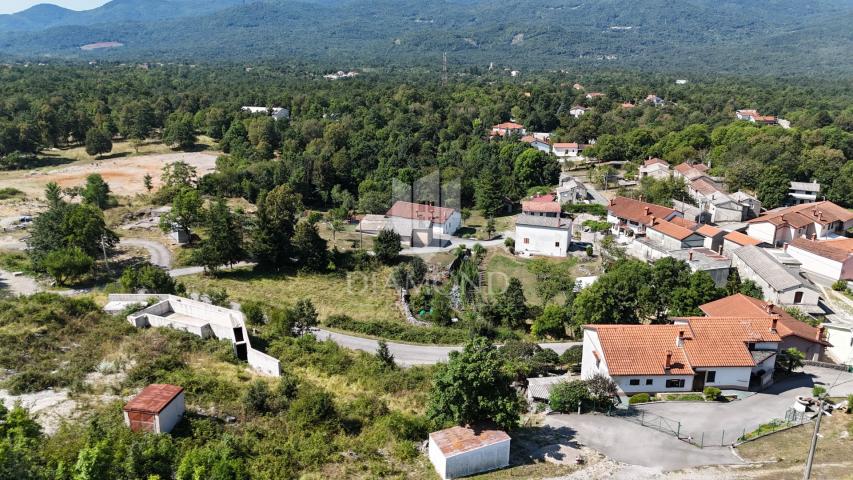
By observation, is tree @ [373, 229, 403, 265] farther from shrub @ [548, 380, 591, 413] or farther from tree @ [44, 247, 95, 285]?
shrub @ [548, 380, 591, 413]

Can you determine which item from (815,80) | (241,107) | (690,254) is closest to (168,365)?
(690,254)

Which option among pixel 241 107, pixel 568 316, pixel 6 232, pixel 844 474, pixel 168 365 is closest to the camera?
pixel 844 474

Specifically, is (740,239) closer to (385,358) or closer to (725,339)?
(725,339)

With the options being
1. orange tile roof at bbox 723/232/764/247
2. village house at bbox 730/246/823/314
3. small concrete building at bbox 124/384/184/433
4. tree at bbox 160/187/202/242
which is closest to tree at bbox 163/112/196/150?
tree at bbox 160/187/202/242

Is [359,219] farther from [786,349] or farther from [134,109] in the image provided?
[134,109]

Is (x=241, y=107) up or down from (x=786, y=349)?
up

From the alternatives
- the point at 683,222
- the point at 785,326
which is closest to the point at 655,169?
the point at 683,222
